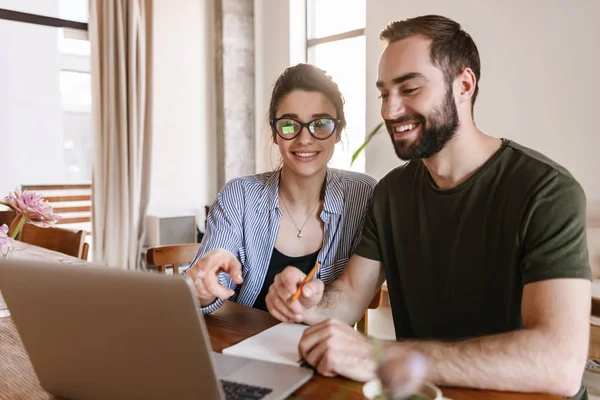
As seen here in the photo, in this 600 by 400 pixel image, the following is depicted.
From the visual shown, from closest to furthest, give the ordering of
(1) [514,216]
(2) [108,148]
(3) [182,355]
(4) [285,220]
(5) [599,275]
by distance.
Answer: (3) [182,355], (1) [514,216], (4) [285,220], (5) [599,275], (2) [108,148]

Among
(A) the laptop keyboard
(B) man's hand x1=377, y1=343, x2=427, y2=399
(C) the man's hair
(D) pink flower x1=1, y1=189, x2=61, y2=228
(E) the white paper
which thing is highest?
(C) the man's hair

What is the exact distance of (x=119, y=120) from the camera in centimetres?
406

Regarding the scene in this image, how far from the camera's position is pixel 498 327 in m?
1.21

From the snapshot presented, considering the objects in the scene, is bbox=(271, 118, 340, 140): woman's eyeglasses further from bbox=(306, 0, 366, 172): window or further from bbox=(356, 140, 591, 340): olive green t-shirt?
bbox=(306, 0, 366, 172): window

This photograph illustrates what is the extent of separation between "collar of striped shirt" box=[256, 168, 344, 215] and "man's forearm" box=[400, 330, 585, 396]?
0.71 metres

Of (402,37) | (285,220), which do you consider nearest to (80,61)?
(285,220)

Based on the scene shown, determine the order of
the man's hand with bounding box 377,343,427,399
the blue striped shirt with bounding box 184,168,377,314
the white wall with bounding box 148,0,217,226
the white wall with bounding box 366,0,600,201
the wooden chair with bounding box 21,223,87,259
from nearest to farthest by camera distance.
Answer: the man's hand with bounding box 377,343,427,399 < the blue striped shirt with bounding box 184,168,377,314 < the wooden chair with bounding box 21,223,87,259 < the white wall with bounding box 366,0,600,201 < the white wall with bounding box 148,0,217,226

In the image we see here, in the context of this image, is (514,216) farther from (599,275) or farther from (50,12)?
(50,12)

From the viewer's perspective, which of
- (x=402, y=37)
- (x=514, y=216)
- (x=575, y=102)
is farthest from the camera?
(x=575, y=102)

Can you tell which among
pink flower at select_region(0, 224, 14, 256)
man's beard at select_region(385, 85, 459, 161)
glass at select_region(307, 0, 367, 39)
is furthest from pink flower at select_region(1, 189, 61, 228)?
glass at select_region(307, 0, 367, 39)

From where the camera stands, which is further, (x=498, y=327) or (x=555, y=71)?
(x=555, y=71)

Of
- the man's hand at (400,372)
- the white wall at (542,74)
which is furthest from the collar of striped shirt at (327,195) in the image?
the white wall at (542,74)

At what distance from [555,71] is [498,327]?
2.24 m

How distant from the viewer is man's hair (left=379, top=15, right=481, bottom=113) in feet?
4.19
